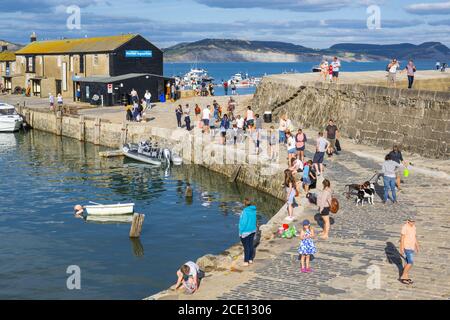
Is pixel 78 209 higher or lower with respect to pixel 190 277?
lower

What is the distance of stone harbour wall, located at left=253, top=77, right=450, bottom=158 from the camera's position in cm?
2494

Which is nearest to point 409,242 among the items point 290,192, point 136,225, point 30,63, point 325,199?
point 325,199

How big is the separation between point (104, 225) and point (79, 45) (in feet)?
140

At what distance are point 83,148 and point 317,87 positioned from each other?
58.9 feet

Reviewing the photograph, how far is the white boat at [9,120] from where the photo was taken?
48.7 metres

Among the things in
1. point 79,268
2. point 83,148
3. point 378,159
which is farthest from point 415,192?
point 83,148

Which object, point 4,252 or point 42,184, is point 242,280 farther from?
point 42,184

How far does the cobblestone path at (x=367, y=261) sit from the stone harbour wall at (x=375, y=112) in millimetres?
6764

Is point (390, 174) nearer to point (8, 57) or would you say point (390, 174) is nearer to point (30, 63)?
point (30, 63)

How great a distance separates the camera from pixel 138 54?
185 feet

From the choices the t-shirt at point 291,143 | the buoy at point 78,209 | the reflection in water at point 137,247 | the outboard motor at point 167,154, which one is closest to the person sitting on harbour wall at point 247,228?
the reflection in water at point 137,247

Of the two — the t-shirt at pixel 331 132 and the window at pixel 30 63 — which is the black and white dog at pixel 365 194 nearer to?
the t-shirt at pixel 331 132

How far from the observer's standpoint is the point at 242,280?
1223cm

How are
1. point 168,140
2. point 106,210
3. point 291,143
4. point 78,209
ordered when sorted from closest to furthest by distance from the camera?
1. point 106,210
2. point 291,143
3. point 78,209
4. point 168,140
